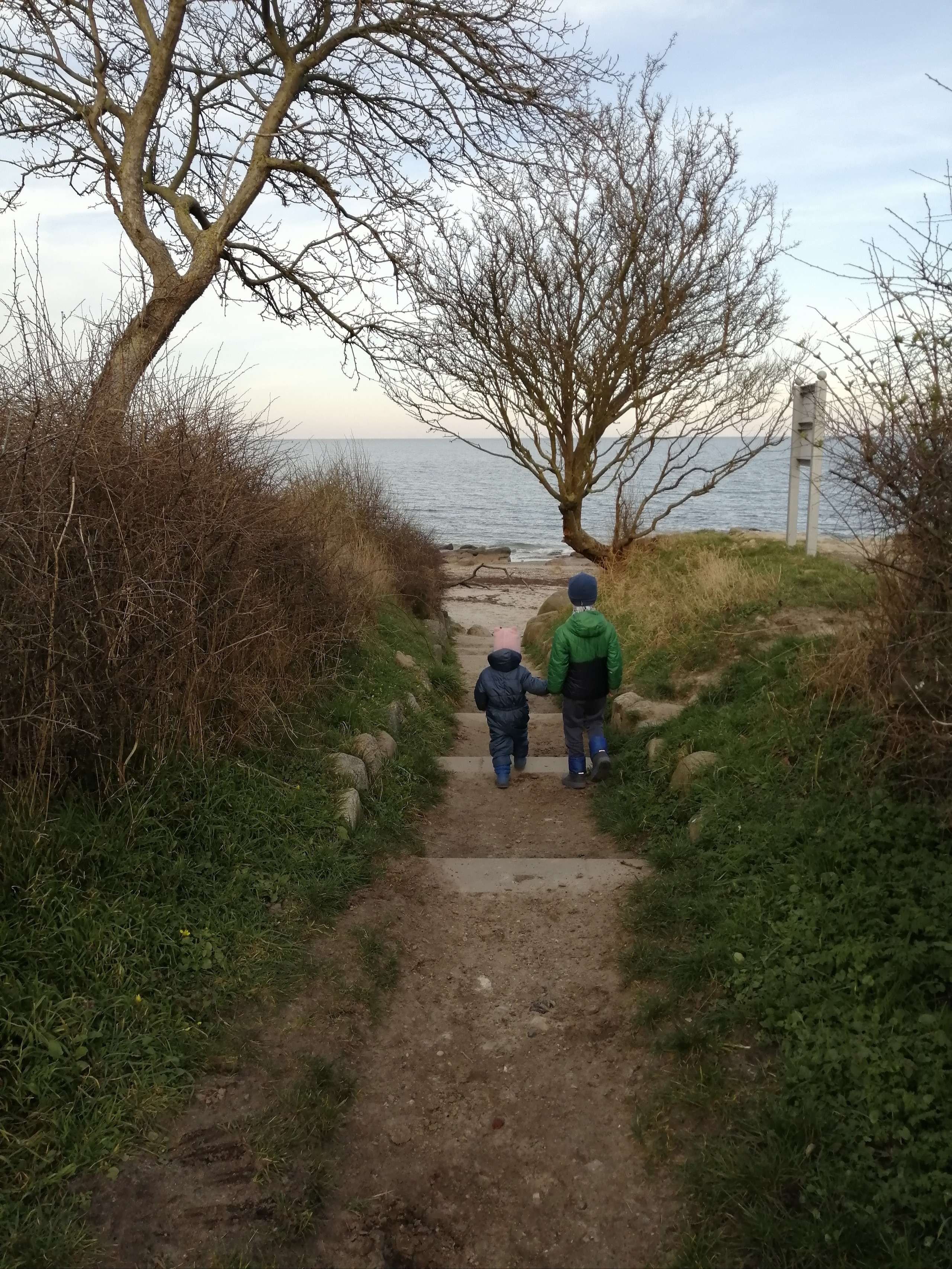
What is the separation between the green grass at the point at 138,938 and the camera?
114 inches

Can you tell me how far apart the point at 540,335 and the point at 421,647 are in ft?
17.6

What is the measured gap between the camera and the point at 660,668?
816cm

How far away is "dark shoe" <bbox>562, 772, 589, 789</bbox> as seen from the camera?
6832 mm

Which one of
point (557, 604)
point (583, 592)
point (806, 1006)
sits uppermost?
point (583, 592)

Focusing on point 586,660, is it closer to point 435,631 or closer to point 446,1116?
point 446,1116

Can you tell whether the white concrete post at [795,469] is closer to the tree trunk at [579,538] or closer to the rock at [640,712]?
the tree trunk at [579,538]

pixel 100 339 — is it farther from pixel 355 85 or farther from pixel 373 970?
pixel 355 85

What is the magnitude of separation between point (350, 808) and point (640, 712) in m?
2.88

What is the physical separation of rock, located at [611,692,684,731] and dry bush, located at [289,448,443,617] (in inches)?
124

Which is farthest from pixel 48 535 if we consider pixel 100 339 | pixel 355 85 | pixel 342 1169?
pixel 355 85

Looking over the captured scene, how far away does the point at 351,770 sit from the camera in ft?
18.8

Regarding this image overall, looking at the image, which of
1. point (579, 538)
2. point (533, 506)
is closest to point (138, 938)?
point (579, 538)

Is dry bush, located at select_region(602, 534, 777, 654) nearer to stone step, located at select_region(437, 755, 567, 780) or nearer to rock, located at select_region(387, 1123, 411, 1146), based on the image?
stone step, located at select_region(437, 755, 567, 780)

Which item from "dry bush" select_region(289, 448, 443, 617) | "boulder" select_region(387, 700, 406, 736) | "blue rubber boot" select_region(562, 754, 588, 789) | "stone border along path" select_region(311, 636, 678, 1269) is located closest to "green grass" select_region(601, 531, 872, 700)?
"blue rubber boot" select_region(562, 754, 588, 789)
